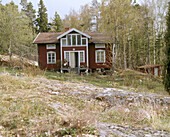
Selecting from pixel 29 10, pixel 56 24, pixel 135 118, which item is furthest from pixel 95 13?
pixel 135 118

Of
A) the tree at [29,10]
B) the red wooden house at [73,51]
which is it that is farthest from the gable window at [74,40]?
the tree at [29,10]

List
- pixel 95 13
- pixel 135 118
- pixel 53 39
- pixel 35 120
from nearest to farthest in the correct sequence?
pixel 35 120 → pixel 135 118 → pixel 53 39 → pixel 95 13

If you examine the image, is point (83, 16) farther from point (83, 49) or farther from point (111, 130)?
point (111, 130)

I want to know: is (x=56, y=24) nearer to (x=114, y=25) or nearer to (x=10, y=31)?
(x=10, y=31)

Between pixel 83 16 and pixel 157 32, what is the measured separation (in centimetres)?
1527

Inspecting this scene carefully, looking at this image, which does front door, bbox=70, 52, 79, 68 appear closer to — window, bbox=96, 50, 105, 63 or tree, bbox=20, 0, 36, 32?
window, bbox=96, 50, 105, 63

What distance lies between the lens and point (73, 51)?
2277 centimetres

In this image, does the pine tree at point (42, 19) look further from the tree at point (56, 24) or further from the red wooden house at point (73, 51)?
the red wooden house at point (73, 51)

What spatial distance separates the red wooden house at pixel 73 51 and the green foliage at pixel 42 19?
19928 millimetres

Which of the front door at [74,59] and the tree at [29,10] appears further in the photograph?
the tree at [29,10]

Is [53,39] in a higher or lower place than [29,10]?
lower

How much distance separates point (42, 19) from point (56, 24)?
365 cm

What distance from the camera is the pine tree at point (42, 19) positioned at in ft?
142

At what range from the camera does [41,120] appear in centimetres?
371
